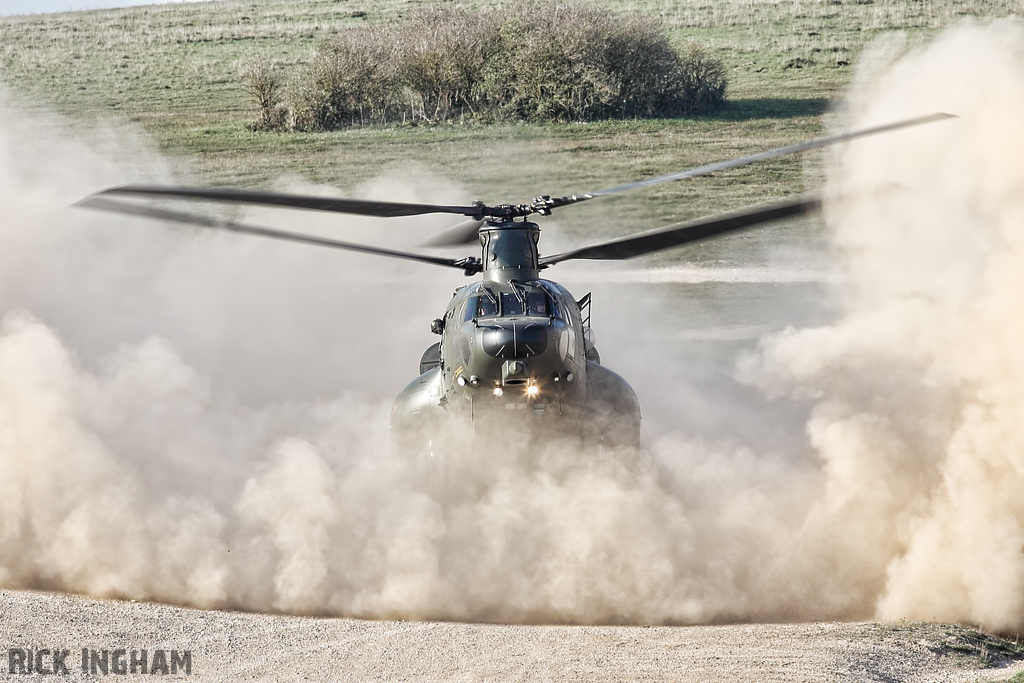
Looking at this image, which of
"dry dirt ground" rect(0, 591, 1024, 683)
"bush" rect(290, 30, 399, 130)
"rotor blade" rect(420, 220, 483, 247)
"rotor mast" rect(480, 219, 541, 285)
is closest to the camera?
"dry dirt ground" rect(0, 591, 1024, 683)

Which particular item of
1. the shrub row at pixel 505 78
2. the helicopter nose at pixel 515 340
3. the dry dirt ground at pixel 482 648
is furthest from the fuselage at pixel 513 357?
the shrub row at pixel 505 78

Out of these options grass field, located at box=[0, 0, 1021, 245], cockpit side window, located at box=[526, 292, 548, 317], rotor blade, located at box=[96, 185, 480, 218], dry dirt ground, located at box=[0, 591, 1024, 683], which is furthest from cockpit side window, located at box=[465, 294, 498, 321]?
grass field, located at box=[0, 0, 1021, 245]

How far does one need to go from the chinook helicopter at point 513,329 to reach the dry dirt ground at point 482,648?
86.0 inches

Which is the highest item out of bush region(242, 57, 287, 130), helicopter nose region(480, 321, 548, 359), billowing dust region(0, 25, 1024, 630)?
bush region(242, 57, 287, 130)

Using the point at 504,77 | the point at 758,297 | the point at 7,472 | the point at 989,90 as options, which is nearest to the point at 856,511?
the point at 989,90

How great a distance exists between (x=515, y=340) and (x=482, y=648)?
303 cm

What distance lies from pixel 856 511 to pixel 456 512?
4721 millimetres

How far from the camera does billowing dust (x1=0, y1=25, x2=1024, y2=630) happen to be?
40.0ft

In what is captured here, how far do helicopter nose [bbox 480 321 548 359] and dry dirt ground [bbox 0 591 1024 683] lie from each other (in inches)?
112

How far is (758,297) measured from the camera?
83.8 ft

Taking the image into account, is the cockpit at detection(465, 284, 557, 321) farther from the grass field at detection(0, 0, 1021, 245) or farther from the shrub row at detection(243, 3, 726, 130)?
the shrub row at detection(243, 3, 726, 130)

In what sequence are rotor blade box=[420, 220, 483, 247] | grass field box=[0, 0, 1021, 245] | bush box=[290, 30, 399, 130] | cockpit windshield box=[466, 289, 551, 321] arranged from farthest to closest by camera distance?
bush box=[290, 30, 399, 130]
grass field box=[0, 0, 1021, 245]
rotor blade box=[420, 220, 483, 247]
cockpit windshield box=[466, 289, 551, 321]

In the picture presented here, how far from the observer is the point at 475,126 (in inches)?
1474

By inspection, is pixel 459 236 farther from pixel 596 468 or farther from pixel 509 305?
pixel 596 468
